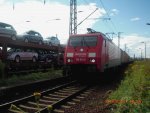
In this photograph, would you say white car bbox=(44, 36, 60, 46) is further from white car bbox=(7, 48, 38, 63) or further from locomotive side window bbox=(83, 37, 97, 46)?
locomotive side window bbox=(83, 37, 97, 46)

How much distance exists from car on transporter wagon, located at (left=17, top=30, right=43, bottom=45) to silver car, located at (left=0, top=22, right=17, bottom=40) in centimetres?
260

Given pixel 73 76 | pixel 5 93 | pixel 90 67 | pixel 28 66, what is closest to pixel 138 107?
pixel 5 93

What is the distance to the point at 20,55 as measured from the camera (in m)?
21.7

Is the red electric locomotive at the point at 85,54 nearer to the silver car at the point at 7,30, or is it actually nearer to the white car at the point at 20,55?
the white car at the point at 20,55

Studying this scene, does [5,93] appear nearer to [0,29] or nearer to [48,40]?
[0,29]

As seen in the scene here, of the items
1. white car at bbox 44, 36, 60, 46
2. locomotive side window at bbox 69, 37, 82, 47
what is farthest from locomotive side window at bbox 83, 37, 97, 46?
white car at bbox 44, 36, 60, 46

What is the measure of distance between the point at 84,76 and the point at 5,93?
657cm

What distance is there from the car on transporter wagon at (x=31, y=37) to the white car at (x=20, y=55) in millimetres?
1695

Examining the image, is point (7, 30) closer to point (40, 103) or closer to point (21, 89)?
point (21, 89)

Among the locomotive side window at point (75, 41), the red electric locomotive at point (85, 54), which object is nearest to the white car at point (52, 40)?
the locomotive side window at point (75, 41)

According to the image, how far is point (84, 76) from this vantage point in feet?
55.1

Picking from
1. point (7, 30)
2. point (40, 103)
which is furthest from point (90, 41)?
point (7, 30)

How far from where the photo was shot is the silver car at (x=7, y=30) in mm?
20688

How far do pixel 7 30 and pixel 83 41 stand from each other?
23.7 ft
